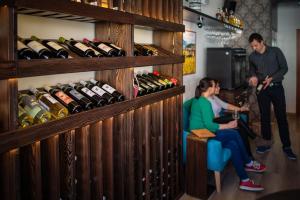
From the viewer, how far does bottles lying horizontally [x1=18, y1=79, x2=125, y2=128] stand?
5.10 feet

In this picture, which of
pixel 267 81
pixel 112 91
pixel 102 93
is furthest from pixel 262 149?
pixel 102 93

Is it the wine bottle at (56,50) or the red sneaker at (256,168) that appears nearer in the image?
the wine bottle at (56,50)

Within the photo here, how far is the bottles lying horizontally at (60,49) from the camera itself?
1513 mm

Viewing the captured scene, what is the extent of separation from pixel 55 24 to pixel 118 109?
25.9 inches

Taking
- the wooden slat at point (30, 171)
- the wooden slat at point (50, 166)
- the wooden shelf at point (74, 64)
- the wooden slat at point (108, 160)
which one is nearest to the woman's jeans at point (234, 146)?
the wooden shelf at point (74, 64)

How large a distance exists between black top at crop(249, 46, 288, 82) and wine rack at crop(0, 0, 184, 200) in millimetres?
1884

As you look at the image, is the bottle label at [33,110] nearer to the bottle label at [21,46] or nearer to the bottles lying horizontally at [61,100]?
the bottles lying horizontally at [61,100]

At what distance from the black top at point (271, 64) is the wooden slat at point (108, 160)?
2.96 m

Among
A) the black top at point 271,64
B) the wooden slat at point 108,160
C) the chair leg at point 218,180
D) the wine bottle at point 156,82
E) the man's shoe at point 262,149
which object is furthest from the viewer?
the man's shoe at point 262,149

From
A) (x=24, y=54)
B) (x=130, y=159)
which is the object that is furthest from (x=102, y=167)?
(x=24, y=54)

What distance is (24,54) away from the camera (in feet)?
4.88

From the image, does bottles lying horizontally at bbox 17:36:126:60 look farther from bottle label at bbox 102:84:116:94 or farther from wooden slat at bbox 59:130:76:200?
wooden slat at bbox 59:130:76:200

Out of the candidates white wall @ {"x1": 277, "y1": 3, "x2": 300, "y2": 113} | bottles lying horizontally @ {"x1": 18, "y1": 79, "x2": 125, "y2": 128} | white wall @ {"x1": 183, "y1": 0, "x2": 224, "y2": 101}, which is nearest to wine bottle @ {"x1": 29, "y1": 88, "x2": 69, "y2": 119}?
bottles lying horizontally @ {"x1": 18, "y1": 79, "x2": 125, "y2": 128}

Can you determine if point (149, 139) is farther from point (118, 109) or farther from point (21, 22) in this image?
point (21, 22)
